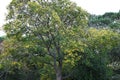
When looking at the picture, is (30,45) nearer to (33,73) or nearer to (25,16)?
(25,16)

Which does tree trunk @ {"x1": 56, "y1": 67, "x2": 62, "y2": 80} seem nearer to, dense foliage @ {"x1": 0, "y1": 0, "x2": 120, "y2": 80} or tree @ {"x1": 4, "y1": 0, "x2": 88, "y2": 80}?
dense foliage @ {"x1": 0, "y1": 0, "x2": 120, "y2": 80}

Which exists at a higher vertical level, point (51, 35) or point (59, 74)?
point (51, 35)

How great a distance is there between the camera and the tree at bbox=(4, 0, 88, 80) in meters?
19.4

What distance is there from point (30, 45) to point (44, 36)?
3.36ft

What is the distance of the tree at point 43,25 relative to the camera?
63.6ft

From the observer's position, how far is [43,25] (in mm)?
19641

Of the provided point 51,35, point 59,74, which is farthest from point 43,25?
point 59,74

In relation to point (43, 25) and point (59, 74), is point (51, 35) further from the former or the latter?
point (59, 74)

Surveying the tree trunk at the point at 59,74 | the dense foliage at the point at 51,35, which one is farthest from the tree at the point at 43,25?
the tree trunk at the point at 59,74

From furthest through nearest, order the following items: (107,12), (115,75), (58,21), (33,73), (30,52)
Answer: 1. (107,12)
2. (33,73)
3. (115,75)
4. (30,52)
5. (58,21)

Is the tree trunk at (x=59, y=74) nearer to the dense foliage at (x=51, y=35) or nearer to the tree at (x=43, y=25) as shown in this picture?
the dense foliage at (x=51, y=35)

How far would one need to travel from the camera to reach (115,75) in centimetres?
2736

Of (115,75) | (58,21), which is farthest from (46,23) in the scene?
(115,75)

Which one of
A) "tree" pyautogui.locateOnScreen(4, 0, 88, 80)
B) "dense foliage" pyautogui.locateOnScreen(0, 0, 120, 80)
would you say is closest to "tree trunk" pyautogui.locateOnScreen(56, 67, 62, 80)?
"dense foliage" pyautogui.locateOnScreen(0, 0, 120, 80)
